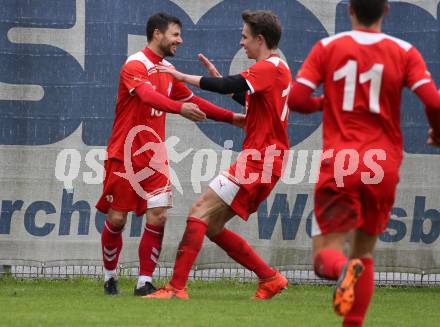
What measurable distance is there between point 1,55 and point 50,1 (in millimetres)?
645

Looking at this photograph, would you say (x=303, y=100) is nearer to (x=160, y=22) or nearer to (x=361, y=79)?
(x=361, y=79)

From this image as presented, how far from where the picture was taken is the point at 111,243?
344 inches

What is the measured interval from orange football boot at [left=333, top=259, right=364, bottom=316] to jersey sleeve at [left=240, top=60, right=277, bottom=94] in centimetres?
294

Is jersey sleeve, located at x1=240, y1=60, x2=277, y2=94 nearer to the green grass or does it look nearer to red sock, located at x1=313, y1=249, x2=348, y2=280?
the green grass

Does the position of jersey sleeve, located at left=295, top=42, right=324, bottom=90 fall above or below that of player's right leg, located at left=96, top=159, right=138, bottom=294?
above

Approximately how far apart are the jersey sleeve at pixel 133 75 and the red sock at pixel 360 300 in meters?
3.15

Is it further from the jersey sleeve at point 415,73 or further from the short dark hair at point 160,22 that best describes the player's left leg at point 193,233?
the jersey sleeve at point 415,73

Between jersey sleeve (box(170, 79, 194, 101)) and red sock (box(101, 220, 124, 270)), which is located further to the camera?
jersey sleeve (box(170, 79, 194, 101))

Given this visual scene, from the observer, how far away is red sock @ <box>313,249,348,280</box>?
5383 mm

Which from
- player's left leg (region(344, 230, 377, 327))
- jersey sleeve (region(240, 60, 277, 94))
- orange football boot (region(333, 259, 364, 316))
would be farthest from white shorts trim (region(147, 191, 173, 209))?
orange football boot (region(333, 259, 364, 316))

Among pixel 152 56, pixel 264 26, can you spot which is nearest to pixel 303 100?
pixel 264 26

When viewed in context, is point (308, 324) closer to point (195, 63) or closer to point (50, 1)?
point (195, 63)

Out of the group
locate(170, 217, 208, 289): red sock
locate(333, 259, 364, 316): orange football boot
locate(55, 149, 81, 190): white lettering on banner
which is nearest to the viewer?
locate(333, 259, 364, 316): orange football boot

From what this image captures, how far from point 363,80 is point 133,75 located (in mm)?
3225
